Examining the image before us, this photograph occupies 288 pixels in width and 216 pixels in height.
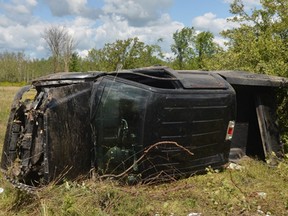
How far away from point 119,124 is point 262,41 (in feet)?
16.1

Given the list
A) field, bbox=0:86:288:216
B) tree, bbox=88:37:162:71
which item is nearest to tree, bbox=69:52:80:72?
tree, bbox=88:37:162:71

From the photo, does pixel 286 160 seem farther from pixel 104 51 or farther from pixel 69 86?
pixel 104 51

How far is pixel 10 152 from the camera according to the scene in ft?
17.7

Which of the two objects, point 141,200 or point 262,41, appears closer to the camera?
point 141,200

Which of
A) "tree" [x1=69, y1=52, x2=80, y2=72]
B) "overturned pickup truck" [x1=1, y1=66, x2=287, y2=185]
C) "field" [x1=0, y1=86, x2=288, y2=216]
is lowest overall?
"field" [x1=0, y1=86, x2=288, y2=216]

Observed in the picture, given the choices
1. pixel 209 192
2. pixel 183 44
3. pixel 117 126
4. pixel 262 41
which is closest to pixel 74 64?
pixel 183 44

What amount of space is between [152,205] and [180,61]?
1565 inches

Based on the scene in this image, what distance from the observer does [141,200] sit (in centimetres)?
461

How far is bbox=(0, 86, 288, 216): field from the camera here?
431cm

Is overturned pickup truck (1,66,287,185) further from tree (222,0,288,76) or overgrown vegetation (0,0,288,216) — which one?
tree (222,0,288,76)

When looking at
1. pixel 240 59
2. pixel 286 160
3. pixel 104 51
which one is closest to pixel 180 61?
pixel 104 51

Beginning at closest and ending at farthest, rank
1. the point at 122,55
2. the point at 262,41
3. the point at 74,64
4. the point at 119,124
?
the point at 119,124 < the point at 262,41 < the point at 122,55 < the point at 74,64

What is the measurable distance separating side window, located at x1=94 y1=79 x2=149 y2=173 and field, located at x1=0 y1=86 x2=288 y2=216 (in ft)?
1.24

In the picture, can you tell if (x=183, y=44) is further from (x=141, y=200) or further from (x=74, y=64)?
(x=141, y=200)
